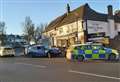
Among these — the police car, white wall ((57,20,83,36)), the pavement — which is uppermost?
white wall ((57,20,83,36))

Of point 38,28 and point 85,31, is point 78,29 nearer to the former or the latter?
point 85,31

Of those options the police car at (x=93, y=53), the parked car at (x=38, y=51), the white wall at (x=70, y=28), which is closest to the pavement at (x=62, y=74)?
the police car at (x=93, y=53)

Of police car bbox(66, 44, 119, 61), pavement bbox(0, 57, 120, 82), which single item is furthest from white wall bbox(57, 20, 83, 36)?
pavement bbox(0, 57, 120, 82)

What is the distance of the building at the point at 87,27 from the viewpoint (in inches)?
2196

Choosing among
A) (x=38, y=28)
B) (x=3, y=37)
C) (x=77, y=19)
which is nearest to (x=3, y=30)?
(x=3, y=37)

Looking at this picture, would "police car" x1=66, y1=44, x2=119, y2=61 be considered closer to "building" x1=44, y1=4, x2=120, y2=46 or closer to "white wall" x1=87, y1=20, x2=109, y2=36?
"building" x1=44, y1=4, x2=120, y2=46

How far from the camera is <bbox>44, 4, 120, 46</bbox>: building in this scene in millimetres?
55781

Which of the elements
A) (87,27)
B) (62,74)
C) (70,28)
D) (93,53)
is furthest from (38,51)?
(70,28)

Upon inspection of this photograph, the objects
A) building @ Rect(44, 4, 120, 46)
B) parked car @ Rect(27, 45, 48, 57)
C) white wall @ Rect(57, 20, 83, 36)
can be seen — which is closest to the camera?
parked car @ Rect(27, 45, 48, 57)

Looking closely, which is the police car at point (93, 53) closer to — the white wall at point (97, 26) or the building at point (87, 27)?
the building at point (87, 27)

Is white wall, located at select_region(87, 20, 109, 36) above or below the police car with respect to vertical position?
above

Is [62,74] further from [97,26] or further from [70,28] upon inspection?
[70,28]

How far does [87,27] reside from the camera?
56969 mm


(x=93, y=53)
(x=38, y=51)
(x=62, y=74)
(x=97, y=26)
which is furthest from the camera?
(x=97, y=26)
